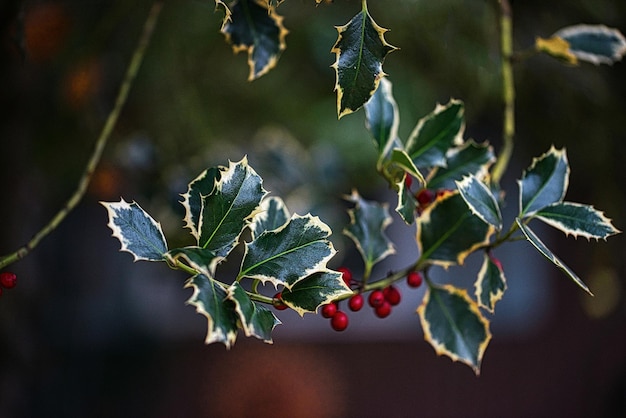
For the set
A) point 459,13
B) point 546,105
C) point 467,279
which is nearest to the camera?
point 459,13

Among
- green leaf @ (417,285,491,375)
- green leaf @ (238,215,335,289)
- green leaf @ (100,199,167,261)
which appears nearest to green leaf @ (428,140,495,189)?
green leaf @ (417,285,491,375)

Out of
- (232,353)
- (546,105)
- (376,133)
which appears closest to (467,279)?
(232,353)

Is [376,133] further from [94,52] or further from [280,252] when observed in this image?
[94,52]

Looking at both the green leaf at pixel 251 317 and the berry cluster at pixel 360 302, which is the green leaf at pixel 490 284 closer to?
the berry cluster at pixel 360 302

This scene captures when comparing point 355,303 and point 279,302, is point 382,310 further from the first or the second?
point 279,302

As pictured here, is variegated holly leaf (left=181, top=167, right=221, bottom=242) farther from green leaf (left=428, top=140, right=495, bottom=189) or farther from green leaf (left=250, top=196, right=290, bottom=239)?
green leaf (left=428, top=140, right=495, bottom=189)

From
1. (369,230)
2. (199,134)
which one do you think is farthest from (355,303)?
(199,134)

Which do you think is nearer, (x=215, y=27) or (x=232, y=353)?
(x=215, y=27)
